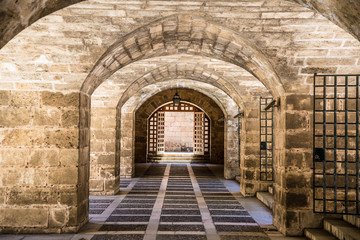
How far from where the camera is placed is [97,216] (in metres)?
5.66

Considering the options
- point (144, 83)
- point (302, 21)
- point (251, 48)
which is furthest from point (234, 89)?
point (302, 21)

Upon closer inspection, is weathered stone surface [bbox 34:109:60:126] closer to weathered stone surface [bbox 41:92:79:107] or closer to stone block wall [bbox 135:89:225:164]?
weathered stone surface [bbox 41:92:79:107]

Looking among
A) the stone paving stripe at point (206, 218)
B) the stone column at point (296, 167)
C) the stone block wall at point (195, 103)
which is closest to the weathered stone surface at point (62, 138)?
the stone paving stripe at point (206, 218)

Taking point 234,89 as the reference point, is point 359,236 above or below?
below

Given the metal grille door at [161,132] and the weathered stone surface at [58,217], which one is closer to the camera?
the weathered stone surface at [58,217]

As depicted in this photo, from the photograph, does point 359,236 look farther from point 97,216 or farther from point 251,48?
point 97,216

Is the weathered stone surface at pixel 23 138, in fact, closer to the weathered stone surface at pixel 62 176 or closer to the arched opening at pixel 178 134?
the weathered stone surface at pixel 62 176

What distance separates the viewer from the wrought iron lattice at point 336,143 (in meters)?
4.54

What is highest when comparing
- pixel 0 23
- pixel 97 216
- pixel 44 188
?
pixel 0 23

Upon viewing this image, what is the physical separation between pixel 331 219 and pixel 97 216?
3.66 meters

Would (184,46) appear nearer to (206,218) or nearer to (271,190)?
(206,218)

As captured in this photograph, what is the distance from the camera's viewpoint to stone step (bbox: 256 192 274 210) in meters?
6.36

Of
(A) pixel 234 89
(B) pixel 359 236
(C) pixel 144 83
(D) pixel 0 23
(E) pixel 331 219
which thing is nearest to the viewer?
(D) pixel 0 23

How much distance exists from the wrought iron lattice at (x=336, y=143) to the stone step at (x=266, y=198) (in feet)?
5.76
